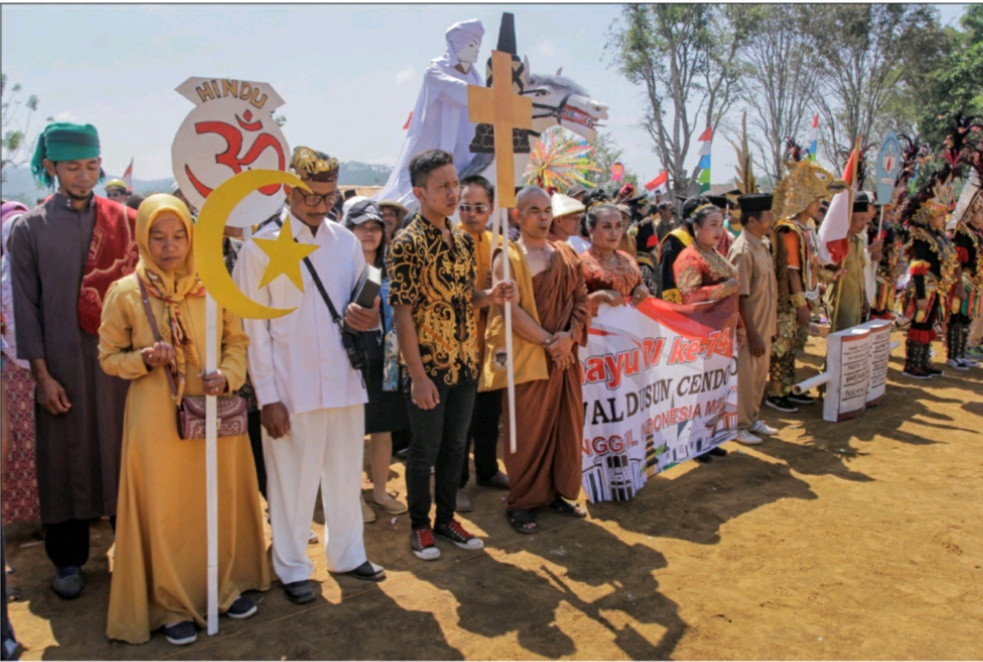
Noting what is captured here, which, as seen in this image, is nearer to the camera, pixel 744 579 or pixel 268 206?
pixel 268 206

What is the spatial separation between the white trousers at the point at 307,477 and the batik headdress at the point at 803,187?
17.3ft

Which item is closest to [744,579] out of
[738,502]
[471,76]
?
[738,502]

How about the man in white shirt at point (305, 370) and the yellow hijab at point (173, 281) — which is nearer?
the yellow hijab at point (173, 281)

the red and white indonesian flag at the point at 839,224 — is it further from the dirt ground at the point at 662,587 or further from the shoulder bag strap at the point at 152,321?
the shoulder bag strap at the point at 152,321

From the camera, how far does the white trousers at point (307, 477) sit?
3.57 meters

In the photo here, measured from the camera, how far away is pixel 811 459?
237 inches

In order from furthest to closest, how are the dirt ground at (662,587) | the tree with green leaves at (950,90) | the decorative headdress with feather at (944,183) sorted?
the tree with green leaves at (950,90), the decorative headdress with feather at (944,183), the dirt ground at (662,587)

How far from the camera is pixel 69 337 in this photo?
360 cm

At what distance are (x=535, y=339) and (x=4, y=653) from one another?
2879mm

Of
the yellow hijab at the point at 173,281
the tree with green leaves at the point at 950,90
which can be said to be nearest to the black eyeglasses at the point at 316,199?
the yellow hijab at the point at 173,281

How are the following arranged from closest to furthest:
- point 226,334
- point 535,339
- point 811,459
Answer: point 226,334 < point 535,339 < point 811,459

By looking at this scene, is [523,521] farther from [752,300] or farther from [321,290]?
[752,300]

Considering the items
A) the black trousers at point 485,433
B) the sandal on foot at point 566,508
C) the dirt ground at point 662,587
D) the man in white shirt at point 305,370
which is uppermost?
the man in white shirt at point 305,370

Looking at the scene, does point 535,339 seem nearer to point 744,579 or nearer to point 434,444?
point 434,444
